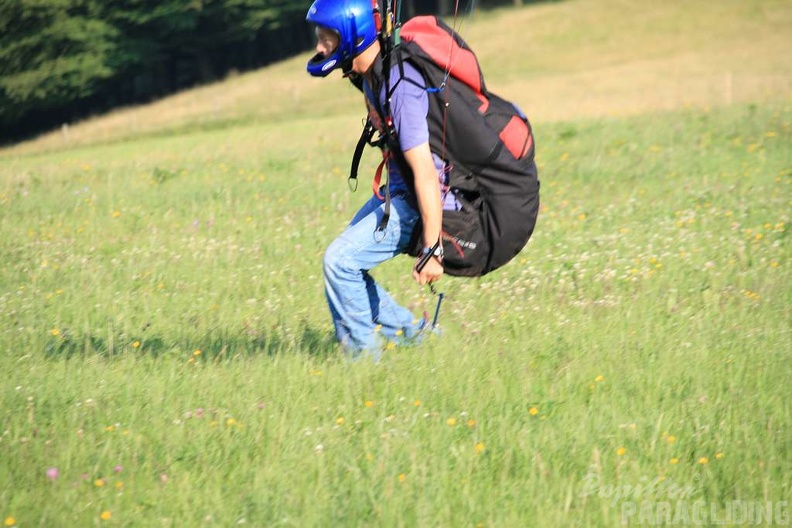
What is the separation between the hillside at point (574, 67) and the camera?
3779 centimetres

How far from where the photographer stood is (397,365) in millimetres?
5133

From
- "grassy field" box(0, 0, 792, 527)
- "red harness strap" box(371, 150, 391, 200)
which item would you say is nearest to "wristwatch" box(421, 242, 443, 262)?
"red harness strap" box(371, 150, 391, 200)

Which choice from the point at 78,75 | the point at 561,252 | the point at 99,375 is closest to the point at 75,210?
the point at 561,252

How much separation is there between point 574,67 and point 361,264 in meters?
44.7

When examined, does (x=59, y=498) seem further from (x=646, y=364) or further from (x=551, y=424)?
(x=646, y=364)

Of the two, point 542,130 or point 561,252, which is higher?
point 561,252

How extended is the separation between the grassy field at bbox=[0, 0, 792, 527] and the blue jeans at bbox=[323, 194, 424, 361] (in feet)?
0.76

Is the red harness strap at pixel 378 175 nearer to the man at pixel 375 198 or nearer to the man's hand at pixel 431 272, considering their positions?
the man at pixel 375 198

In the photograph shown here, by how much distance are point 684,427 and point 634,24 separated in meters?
54.2

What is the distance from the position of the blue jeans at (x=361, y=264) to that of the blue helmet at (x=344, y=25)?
2.75 feet

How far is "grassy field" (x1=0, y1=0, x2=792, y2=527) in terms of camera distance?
148 inches

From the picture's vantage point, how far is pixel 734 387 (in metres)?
4.82

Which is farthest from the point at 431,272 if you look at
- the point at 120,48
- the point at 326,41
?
the point at 120,48

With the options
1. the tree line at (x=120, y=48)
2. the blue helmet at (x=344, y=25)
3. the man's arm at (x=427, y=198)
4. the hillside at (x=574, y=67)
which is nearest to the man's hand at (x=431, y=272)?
the man's arm at (x=427, y=198)
